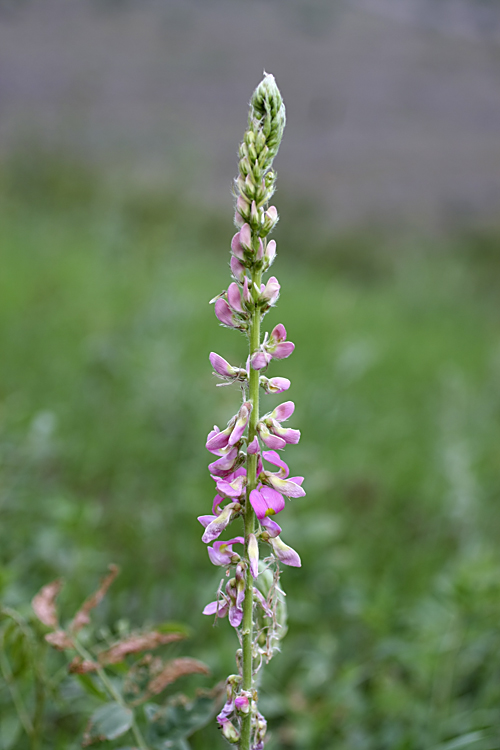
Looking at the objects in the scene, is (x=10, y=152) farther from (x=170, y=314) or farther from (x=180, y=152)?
(x=170, y=314)

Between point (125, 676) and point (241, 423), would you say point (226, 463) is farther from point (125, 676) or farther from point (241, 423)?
point (125, 676)

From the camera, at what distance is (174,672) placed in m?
1.04

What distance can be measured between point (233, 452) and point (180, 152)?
4479 millimetres

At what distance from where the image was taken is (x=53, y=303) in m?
5.02

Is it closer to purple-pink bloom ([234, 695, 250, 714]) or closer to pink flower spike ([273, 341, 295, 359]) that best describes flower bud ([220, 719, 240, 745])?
purple-pink bloom ([234, 695, 250, 714])

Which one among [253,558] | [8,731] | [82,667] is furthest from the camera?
[8,731]

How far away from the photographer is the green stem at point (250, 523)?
85 centimetres

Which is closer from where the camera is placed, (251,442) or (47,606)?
(251,442)

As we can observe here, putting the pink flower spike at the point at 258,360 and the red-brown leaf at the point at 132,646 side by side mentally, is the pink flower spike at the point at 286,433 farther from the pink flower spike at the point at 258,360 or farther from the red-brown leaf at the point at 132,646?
the red-brown leaf at the point at 132,646

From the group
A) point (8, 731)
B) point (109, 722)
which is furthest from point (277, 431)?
point (8, 731)

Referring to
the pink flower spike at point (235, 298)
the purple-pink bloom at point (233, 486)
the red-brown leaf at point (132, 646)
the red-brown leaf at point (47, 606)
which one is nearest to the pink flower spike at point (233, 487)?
the purple-pink bloom at point (233, 486)

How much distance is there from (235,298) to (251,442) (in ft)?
0.68

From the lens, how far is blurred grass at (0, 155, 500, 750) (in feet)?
5.90

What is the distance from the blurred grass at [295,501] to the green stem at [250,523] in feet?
2.50
